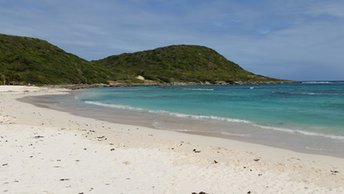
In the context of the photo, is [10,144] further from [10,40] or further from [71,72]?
[10,40]

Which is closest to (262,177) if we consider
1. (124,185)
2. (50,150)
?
(124,185)

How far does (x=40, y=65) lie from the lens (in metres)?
145

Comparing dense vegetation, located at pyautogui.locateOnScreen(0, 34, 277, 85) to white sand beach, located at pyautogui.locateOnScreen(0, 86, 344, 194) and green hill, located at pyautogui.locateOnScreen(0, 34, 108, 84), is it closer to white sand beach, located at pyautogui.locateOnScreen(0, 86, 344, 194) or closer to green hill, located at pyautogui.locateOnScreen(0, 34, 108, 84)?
green hill, located at pyautogui.locateOnScreen(0, 34, 108, 84)

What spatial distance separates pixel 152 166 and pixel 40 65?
14072 cm

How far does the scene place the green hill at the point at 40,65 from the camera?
130488mm

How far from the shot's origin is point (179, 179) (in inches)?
457

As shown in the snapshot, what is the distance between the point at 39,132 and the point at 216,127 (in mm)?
10881

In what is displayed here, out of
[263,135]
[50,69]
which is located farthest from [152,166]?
[50,69]

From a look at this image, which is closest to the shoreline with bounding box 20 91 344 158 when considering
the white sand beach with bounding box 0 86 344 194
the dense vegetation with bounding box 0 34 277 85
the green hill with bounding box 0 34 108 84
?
the white sand beach with bounding box 0 86 344 194

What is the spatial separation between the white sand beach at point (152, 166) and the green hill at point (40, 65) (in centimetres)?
10252

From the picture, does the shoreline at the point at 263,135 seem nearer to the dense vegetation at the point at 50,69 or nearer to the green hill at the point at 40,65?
the dense vegetation at the point at 50,69

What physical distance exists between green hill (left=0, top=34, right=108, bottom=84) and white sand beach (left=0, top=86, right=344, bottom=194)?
103 metres

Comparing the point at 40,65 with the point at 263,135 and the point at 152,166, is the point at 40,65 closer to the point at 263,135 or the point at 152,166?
the point at 263,135

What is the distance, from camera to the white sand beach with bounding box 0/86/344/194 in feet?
35.2
